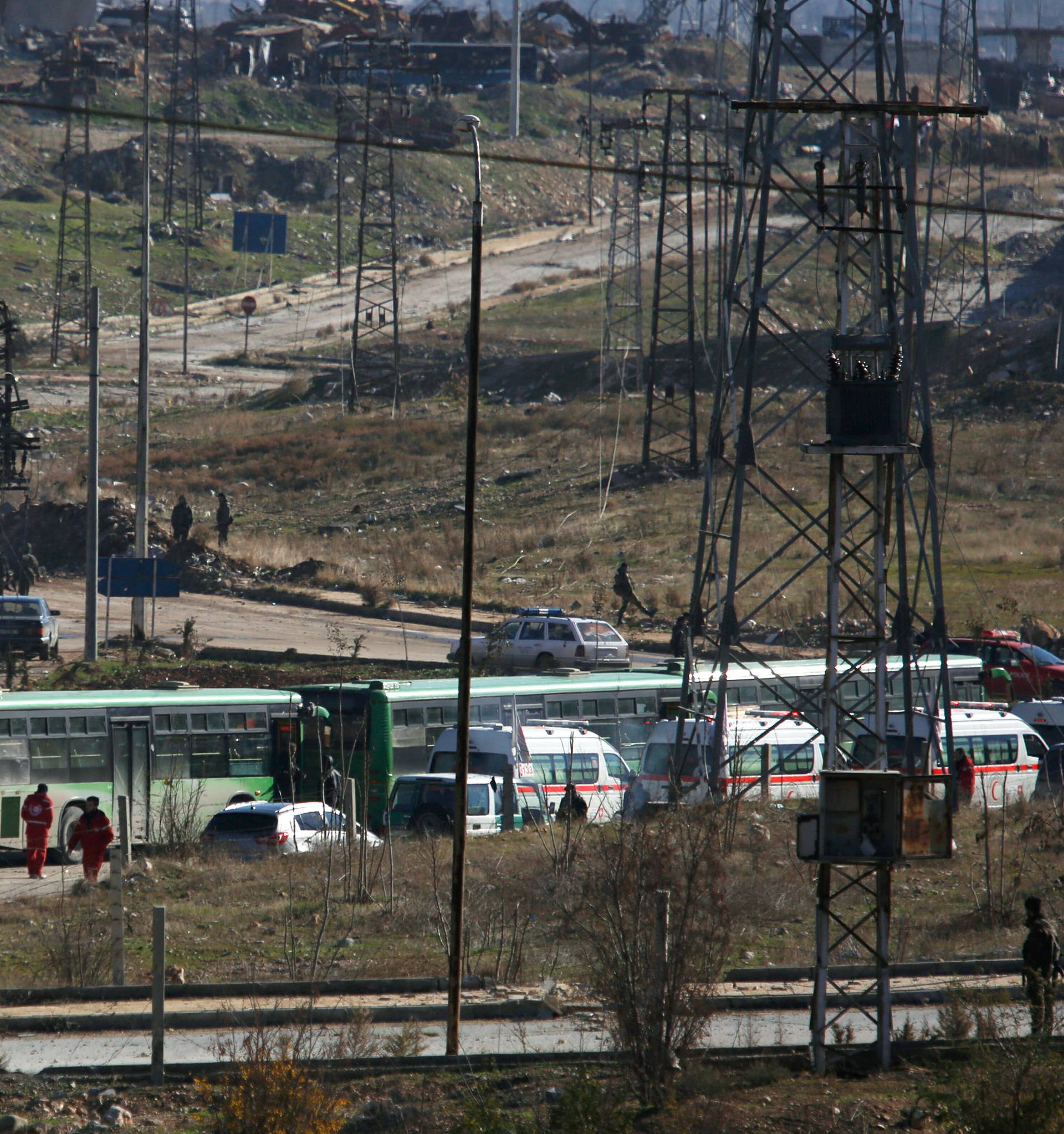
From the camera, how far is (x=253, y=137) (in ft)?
398

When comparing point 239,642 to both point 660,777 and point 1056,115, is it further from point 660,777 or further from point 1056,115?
point 1056,115

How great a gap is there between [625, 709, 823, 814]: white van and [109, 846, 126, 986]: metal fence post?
7.45 meters

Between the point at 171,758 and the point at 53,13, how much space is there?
132 meters

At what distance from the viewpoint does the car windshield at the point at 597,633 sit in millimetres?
35312

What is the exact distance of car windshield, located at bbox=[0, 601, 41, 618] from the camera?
3616 centimetres

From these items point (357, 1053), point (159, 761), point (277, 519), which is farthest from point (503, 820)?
point (277, 519)

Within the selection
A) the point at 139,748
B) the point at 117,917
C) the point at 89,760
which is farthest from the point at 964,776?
the point at 117,917

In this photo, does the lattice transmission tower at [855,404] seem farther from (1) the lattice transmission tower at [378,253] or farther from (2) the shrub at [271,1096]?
(1) the lattice transmission tower at [378,253]

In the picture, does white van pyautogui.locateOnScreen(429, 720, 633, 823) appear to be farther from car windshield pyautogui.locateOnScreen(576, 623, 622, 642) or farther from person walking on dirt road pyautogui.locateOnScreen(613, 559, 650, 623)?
person walking on dirt road pyautogui.locateOnScreen(613, 559, 650, 623)

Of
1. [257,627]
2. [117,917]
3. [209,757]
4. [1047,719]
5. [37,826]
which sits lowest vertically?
[257,627]

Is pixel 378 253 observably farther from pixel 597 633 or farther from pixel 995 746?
pixel 995 746

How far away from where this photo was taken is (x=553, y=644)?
116ft

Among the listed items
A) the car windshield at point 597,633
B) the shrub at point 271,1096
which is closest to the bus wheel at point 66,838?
the shrub at point 271,1096

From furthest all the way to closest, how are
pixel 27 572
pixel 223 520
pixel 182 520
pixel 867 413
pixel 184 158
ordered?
pixel 184 158
pixel 223 520
pixel 182 520
pixel 27 572
pixel 867 413
